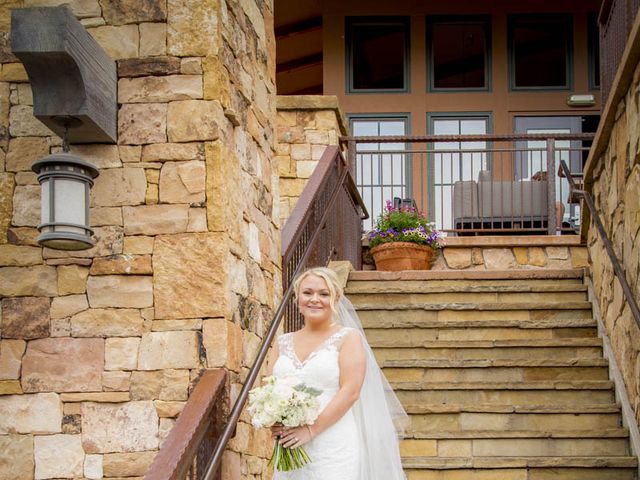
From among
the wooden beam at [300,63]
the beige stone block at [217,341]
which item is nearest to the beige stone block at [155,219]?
the beige stone block at [217,341]

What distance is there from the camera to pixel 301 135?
8.70 m

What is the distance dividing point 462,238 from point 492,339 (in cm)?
268

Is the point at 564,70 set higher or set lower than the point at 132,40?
higher

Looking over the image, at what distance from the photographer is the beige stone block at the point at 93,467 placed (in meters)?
4.15

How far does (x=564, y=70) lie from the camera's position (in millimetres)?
12891

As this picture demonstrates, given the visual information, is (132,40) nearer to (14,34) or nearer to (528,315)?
(14,34)

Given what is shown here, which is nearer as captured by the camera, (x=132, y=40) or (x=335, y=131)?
(x=132, y=40)

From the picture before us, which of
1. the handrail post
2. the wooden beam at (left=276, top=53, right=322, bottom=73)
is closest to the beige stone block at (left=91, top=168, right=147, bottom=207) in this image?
the handrail post

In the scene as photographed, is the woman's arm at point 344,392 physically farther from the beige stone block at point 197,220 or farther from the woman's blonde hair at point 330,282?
the beige stone block at point 197,220

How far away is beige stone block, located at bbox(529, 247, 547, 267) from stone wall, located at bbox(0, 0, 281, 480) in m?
5.41

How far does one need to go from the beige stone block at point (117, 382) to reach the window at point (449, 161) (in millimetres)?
7705

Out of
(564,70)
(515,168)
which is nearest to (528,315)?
(515,168)

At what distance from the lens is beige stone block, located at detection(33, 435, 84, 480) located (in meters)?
4.16

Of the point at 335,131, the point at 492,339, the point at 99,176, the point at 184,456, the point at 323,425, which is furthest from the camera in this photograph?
the point at 335,131
